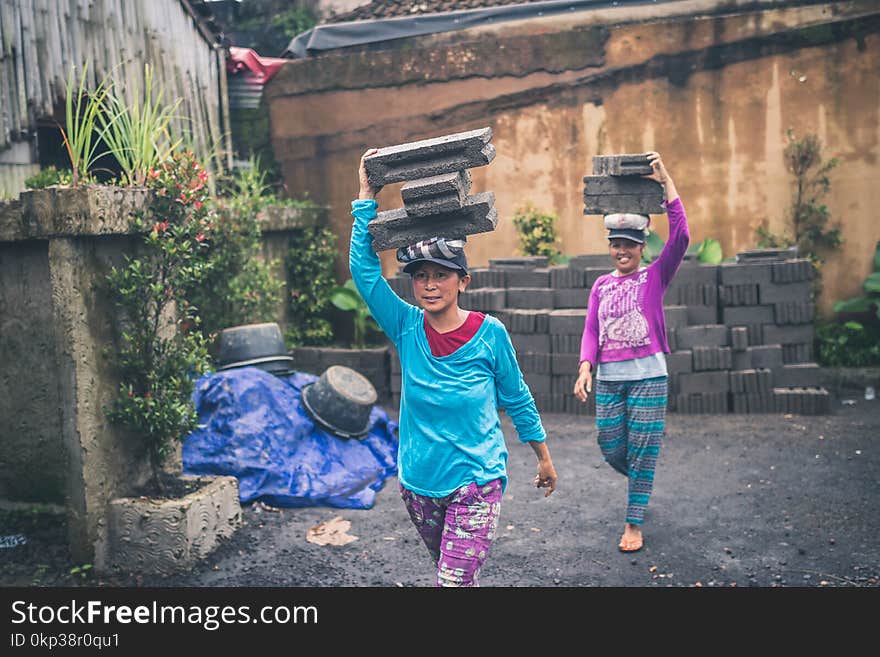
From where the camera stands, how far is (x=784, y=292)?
8602 mm

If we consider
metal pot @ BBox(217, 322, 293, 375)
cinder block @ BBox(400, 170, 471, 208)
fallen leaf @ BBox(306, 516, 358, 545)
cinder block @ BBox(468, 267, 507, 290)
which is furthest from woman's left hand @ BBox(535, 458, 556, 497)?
cinder block @ BBox(468, 267, 507, 290)

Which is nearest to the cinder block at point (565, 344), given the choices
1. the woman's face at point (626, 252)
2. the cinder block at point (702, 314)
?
the cinder block at point (702, 314)

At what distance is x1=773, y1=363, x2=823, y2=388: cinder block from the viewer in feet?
28.2

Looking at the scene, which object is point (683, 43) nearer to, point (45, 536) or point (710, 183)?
point (710, 183)

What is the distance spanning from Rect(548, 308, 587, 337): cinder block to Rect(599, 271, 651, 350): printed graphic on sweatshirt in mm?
3339

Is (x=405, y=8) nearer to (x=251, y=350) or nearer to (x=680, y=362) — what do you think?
(x=680, y=362)

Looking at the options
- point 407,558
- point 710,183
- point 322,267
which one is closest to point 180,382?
point 407,558

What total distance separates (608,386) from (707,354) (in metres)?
3.54

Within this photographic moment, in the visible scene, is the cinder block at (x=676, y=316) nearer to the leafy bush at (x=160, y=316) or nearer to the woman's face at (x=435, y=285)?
the leafy bush at (x=160, y=316)

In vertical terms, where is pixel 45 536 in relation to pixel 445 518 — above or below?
below

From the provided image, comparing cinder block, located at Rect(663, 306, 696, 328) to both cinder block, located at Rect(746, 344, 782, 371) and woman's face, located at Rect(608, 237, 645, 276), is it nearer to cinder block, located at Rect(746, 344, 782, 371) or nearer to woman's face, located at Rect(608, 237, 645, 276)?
cinder block, located at Rect(746, 344, 782, 371)

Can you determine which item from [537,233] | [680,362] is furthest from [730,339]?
[537,233]
